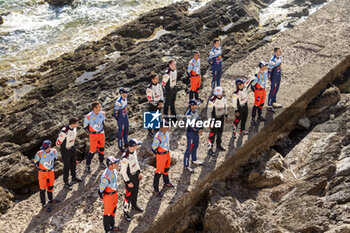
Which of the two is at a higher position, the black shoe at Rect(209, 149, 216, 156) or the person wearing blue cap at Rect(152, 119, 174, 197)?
the person wearing blue cap at Rect(152, 119, 174, 197)

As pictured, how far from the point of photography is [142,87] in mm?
14656

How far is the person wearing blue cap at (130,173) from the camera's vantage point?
7914 mm

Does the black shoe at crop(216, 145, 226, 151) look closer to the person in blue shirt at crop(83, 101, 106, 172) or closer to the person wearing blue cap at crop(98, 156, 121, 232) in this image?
the person in blue shirt at crop(83, 101, 106, 172)

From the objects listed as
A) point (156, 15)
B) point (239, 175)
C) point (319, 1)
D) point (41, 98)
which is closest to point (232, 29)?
point (156, 15)

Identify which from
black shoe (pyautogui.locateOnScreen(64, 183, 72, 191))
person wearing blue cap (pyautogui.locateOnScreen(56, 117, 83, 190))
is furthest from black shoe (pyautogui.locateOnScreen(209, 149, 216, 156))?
black shoe (pyautogui.locateOnScreen(64, 183, 72, 191))

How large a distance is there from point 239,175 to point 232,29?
37.2ft

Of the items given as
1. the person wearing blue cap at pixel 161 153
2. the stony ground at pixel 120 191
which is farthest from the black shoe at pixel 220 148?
the person wearing blue cap at pixel 161 153

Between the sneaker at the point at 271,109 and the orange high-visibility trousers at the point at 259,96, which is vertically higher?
the orange high-visibility trousers at the point at 259,96

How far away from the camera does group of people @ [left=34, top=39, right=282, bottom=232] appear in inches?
312

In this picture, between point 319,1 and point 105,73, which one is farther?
point 319,1

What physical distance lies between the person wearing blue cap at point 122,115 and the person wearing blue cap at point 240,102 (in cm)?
277

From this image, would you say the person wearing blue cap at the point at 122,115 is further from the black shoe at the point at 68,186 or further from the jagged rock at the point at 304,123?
the jagged rock at the point at 304,123

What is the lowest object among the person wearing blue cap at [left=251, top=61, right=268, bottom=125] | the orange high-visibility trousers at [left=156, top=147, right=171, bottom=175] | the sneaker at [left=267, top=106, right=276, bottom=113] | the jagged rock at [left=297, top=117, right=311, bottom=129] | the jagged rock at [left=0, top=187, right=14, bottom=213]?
the jagged rock at [left=0, top=187, right=14, bottom=213]

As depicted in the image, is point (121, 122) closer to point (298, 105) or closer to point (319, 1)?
point (298, 105)
